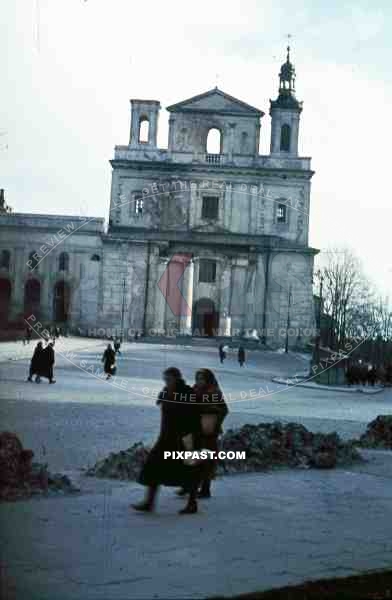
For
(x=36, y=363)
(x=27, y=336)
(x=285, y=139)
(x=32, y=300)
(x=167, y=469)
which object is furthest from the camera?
(x=285, y=139)

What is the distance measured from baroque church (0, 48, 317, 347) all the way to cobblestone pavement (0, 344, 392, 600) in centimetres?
180

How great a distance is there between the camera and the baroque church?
17203 mm

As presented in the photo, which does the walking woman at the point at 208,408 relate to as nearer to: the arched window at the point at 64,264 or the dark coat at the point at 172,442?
the dark coat at the point at 172,442

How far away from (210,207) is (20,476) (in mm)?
42120

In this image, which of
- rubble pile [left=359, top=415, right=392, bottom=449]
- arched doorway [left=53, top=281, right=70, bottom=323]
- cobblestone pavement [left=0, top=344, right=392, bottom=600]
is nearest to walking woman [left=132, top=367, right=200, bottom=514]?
cobblestone pavement [left=0, top=344, right=392, bottom=600]

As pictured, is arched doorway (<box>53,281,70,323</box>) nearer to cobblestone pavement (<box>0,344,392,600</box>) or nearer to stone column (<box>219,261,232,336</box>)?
cobblestone pavement (<box>0,344,392,600</box>)

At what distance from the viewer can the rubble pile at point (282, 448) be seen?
1188cm

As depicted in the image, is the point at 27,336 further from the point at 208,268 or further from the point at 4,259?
the point at 208,268

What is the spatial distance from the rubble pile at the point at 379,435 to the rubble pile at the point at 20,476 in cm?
697

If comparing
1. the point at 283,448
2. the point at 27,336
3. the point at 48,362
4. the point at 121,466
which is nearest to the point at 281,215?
the point at 48,362

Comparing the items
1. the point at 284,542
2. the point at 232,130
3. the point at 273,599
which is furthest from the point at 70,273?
the point at 232,130

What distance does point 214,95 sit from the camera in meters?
46.7

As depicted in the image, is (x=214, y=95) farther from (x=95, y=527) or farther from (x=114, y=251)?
(x=95, y=527)

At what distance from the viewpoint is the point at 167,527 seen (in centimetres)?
813
